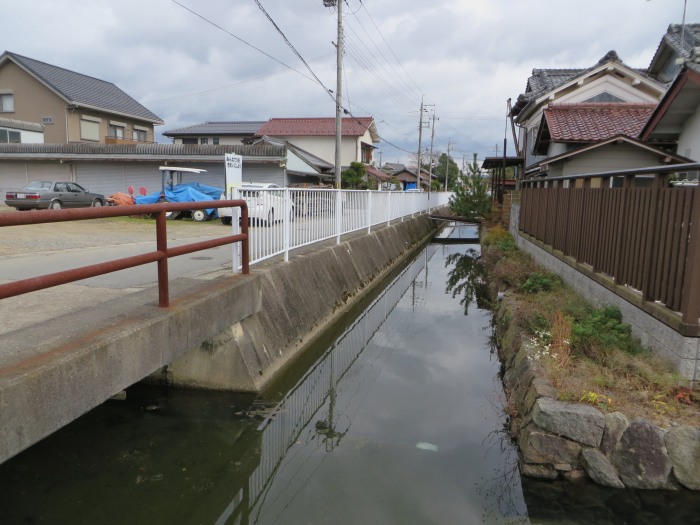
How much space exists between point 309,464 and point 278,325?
91.6 inches

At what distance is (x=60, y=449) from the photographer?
175 inches

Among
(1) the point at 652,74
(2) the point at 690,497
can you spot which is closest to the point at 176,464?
(2) the point at 690,497

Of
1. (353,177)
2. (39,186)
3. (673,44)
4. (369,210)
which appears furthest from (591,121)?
(39,186)

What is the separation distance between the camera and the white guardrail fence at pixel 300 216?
6617 millimetres

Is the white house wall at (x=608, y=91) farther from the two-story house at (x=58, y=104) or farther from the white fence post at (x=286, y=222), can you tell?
the two-story house at (x=58, y=104)

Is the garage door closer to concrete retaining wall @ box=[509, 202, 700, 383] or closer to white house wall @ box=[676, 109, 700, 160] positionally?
concrete retaining wall @ box=[509, 202, 700, 383]

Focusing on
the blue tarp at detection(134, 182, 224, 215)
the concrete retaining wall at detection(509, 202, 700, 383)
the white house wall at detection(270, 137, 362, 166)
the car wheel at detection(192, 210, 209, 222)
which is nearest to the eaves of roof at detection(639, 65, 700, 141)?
the concrete retaining wall at detection(509, 202, 700, 383)

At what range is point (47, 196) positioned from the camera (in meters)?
18.5

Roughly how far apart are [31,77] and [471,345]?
110 feet

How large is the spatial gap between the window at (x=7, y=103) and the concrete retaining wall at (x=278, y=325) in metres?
30.8

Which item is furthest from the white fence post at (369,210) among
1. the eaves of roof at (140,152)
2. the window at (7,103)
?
the window at (7,103)

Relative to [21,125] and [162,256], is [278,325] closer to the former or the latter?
[162,256]

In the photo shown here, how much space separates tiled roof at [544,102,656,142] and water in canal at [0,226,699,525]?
437 inches

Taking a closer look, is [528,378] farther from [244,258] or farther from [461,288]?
[461,288]
